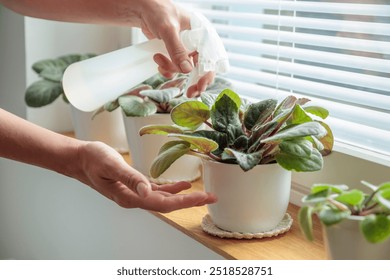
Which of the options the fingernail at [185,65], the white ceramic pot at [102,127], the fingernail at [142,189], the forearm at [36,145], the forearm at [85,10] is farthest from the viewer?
the white ceramic pot at [102,127]

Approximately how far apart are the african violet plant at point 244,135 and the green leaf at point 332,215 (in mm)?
132

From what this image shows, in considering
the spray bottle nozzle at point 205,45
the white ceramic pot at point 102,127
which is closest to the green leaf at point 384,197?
the spray bottle nozzle at point 205,45

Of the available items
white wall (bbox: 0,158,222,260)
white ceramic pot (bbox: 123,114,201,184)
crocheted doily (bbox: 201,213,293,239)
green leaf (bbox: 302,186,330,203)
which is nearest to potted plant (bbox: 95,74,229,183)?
white ceramic pot (bbox: 123,114,201,184)

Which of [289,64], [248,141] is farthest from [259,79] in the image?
[248,141]

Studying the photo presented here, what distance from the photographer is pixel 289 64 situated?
1.17 metres

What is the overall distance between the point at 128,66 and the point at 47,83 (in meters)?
0.39

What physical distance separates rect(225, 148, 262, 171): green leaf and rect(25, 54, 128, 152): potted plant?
1.82ft

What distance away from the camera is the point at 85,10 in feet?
4.01

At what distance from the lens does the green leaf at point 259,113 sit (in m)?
0.95

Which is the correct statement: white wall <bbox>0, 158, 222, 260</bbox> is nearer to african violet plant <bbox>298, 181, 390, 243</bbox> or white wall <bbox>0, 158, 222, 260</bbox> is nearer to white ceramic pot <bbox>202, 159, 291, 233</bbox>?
white ceramic pot <bbox>202, 159, 291, 233</bbox>

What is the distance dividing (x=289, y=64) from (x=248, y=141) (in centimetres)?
30

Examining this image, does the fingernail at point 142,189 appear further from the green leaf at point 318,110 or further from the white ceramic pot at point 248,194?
the green leaf at point 318,110

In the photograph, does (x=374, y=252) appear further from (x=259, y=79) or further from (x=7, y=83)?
(x=7, y=83)

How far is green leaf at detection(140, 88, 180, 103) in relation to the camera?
1168mm
